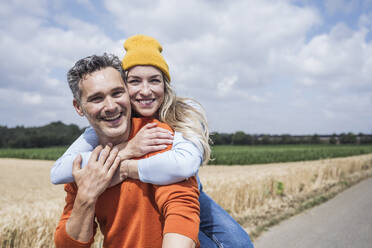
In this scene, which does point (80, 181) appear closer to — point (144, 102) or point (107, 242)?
point (107, 242)

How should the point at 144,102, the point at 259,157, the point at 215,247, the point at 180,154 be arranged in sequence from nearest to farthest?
the point at 180,154, the point at 215,247, the point at 144,102, the point at 259,157

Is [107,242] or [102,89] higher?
[102,89]

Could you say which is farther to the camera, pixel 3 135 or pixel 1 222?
pixel 3 135

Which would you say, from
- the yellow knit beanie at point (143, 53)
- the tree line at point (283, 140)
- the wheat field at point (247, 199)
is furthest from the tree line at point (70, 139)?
the yellow knit beanie at point (143, 53)

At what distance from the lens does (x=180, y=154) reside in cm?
188

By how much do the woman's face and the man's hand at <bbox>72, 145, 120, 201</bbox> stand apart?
0.71 metres

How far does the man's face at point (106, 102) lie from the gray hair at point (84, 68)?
1.2 inches

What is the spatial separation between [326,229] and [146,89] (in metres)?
5.39

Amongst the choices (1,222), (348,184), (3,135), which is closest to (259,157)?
(348,184)

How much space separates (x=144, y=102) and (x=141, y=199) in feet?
3.35

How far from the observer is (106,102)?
75.7 inches

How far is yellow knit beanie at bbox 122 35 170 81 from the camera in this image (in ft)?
8.91

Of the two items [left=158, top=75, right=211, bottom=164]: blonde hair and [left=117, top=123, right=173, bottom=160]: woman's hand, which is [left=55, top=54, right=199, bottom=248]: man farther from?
[left=158, top=75, right=211, bottom=164]: blonde hair

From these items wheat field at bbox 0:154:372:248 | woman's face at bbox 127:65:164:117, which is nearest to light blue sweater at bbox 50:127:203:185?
woman's face at bbox 127:65:164:117
